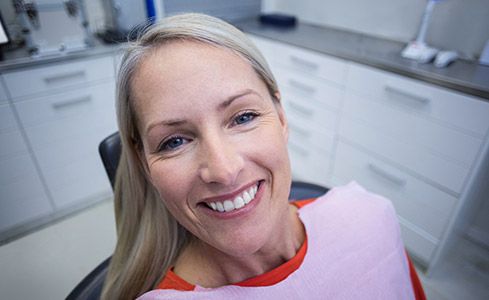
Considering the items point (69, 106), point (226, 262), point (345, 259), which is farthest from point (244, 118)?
point (69, 106)

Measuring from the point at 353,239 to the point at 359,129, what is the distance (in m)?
1.04

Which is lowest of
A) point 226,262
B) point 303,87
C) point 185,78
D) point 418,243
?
point 418,243

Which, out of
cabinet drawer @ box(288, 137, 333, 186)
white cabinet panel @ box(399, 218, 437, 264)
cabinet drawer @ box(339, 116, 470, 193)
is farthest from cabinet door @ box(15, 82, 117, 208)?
white cabinet panel @ box(399, 218, 437, 264)

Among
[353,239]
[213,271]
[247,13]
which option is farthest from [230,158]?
[247,13]

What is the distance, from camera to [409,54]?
158 cm

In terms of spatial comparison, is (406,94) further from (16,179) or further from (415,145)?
(16,179)

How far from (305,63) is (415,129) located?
75 centimetres

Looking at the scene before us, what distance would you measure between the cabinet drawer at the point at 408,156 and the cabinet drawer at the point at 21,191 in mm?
1576

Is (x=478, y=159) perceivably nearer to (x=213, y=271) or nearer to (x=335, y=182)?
(x=335, y=182)

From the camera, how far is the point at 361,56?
1.58 metres

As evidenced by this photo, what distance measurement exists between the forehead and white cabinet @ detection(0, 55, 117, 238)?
1.10m

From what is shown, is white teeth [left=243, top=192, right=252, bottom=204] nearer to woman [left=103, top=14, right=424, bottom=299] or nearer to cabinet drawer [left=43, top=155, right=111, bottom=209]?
woman [left=103, top=14, right=424, bottom=299]

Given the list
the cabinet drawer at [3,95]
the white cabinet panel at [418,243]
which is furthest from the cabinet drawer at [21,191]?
the white cabinet panel at [418,243]

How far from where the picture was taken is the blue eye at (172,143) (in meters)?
0.58
